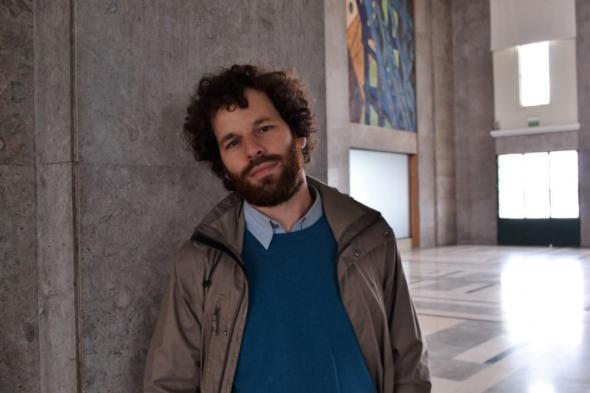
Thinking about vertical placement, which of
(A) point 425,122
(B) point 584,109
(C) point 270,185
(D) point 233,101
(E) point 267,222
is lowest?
(E) point 267,222

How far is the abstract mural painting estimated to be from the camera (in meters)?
17.8

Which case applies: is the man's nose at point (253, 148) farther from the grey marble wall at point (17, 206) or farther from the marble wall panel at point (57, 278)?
the grey marble wall at point (17, 206)

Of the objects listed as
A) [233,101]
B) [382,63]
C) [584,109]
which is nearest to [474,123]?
[584,109]

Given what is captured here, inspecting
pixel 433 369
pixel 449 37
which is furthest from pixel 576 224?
pixel 433 369

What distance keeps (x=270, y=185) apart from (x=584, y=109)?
1961cm

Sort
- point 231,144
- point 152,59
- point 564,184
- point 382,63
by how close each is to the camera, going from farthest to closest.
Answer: point 564,184 → point 382,63 → point 152,59 → point 231,144

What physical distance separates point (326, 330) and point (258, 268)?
0.30m

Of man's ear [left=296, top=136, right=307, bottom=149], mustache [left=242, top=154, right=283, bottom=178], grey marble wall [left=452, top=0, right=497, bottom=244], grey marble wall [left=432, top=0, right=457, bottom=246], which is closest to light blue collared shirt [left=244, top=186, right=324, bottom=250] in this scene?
mustache [left=242, top=154, right=283, bottom=178]

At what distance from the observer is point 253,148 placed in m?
2.17

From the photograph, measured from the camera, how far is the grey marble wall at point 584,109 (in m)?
19.4

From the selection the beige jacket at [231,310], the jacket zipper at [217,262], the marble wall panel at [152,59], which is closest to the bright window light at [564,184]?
Answer: the marble wall panel at [152,59]

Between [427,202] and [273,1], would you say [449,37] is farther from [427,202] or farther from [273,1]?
[273,1]

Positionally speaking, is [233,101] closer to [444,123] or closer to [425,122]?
[425,122]

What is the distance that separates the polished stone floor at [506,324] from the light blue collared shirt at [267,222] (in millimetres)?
3315
